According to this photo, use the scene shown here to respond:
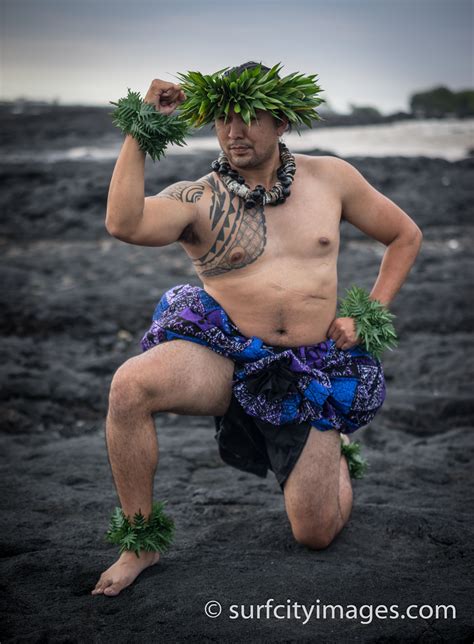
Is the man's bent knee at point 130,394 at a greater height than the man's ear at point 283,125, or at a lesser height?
lesser

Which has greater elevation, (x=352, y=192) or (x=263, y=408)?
(x=352, y=192)

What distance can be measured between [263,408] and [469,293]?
4608 mm

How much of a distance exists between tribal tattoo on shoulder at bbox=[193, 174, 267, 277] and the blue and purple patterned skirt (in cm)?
17

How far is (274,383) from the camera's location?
3.04m

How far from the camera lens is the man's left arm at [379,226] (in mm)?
3342

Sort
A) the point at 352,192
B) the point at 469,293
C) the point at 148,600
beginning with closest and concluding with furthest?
the point at 148,600
the point at 352,192
the point at 469,293

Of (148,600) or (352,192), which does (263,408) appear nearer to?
(148,600)

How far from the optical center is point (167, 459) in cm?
425

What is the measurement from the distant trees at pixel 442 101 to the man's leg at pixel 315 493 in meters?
29.0

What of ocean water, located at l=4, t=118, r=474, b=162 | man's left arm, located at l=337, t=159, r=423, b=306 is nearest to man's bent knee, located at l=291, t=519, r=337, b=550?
man's left arm, located at l=337, t=159, r=423, b=306

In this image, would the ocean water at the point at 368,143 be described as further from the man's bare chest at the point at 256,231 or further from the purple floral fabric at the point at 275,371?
the purple floral fabric at the point at 275,371

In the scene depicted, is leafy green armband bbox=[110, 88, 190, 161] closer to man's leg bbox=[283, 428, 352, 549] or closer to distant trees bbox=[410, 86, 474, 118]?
man's leg bbox=[283, 428, 352, 549]

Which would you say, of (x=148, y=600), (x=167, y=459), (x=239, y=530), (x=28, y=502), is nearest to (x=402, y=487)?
(x=239, y=530)

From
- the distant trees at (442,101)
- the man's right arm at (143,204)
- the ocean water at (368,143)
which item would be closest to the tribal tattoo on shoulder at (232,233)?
the man's right arm at (143,204)
